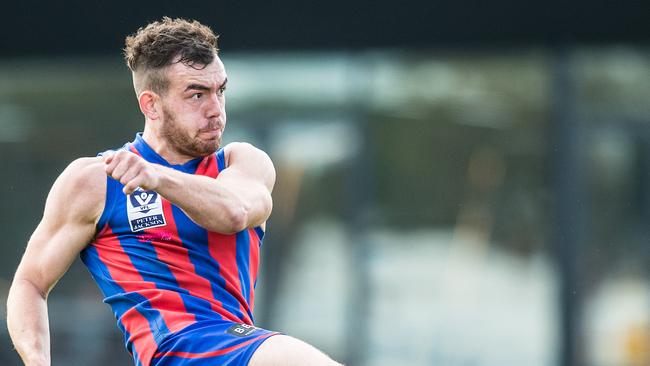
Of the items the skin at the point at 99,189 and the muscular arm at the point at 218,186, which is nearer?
the muscular arm at the point at 218,186

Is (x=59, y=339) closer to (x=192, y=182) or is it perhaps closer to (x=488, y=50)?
(x=488, y=50)

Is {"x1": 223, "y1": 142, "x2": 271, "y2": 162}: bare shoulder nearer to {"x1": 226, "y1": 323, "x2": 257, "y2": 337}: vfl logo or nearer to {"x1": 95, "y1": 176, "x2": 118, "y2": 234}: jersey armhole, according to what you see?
{"x1": 95, "y1": 176, "x2": 118, "y2": 234}: jersey armhole

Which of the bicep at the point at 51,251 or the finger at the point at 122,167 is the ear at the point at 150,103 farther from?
the finger at the point at 122,167

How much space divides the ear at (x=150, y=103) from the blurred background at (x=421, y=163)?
18.8 ft

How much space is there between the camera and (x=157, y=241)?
14.5 ft

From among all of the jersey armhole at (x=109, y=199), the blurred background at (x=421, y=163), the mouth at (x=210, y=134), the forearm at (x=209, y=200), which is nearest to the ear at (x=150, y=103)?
the mouth at (x=210, y=134)

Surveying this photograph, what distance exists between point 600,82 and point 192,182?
23.1 ft

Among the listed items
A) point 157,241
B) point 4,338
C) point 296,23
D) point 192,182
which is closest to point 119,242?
point 157,241

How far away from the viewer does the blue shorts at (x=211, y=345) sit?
4.16m

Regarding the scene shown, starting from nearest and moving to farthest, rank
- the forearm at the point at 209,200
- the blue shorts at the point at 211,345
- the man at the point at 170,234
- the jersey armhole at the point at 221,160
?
the forearm at the point at 209,200 → the blue shorts at the point at 211,345 → the man at the point at 170,234 → the jersey armhole at the point at 221,160

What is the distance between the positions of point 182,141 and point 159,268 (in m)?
0.50

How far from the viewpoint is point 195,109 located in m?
4.53

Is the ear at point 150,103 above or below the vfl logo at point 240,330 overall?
above

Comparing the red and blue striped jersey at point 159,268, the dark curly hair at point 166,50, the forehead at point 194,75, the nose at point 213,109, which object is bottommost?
the red and blue striped jersey at point 159,268
